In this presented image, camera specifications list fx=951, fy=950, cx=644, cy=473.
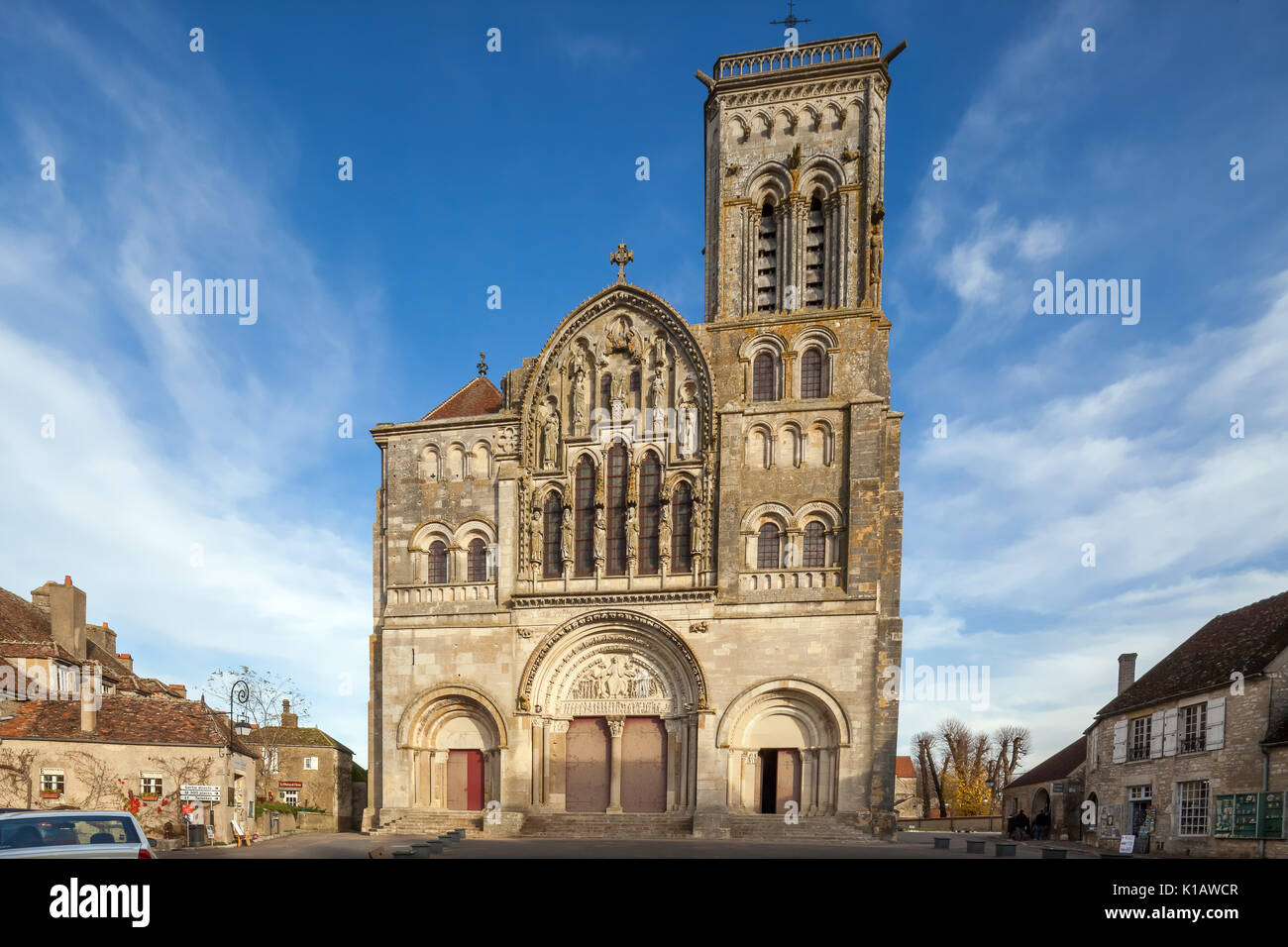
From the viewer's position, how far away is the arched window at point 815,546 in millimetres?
29219

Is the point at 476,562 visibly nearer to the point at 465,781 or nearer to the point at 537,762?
the point at 537,762

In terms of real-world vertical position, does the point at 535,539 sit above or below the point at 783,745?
above

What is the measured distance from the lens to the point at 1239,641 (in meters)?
27.8

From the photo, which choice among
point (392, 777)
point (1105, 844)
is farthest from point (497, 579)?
point (1105, 844)

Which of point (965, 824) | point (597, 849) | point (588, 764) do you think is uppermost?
point (588, 764)

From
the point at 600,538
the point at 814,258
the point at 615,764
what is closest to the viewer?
the point at 615,764

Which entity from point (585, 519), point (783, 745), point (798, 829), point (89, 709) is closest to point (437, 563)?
point (585, 519)

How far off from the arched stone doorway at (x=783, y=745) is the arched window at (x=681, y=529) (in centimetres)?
452

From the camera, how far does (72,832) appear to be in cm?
962

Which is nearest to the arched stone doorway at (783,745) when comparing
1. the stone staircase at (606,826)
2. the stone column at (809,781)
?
the stone column at (809,781)

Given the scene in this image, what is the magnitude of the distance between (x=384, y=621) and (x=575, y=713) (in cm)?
722

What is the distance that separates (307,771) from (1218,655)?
107ft
